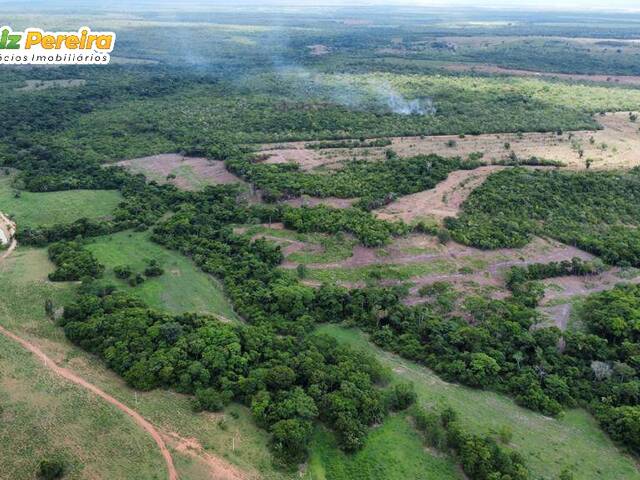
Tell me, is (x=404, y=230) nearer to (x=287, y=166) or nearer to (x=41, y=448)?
(x=287, y=166)

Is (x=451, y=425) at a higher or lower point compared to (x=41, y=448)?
higher

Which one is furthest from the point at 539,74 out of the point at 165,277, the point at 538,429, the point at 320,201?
the point at 538,429

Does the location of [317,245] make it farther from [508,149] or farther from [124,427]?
[508,149]

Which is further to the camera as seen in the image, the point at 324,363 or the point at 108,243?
the point at 108,243

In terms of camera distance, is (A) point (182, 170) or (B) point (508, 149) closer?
(A) point (182, 170)

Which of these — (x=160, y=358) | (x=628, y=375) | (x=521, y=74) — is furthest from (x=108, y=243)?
(x=521, y=74)

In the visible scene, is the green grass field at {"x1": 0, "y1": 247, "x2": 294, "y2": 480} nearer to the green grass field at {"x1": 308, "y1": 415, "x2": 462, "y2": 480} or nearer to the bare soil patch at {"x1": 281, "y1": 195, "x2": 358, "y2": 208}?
the green grass field at {"x1": 308, "y1": 415, "x2": 462, "y2": 480}

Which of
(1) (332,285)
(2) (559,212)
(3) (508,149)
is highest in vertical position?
(3) (508,149)
